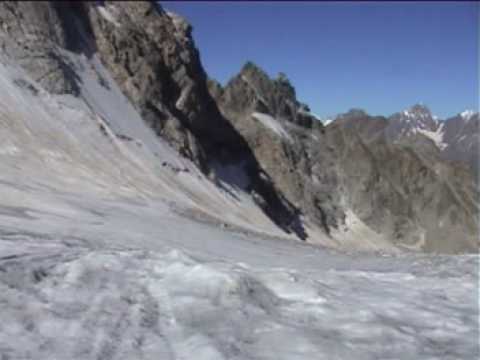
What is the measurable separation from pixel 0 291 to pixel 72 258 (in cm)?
164

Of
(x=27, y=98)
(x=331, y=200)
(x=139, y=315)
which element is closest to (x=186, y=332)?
(x=139, y=315)

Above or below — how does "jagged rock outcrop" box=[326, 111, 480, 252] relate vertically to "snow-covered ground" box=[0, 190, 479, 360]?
above

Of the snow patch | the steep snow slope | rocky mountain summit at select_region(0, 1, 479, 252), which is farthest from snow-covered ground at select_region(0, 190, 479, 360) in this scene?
the snow patch

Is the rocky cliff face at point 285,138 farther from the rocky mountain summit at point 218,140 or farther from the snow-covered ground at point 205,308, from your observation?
the snow-covered ground at point 205,308

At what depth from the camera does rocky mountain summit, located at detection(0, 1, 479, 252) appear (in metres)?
32.0

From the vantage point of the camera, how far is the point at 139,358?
5.71 meters

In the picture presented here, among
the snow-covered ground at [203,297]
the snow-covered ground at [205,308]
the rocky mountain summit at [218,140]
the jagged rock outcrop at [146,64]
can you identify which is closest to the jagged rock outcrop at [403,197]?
the rocky mountain summit at [218,140]

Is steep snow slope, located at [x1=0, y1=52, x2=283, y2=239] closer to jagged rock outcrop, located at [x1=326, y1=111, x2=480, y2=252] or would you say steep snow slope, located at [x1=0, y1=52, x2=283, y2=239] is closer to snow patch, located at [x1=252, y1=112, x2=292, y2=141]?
snow patch, located at [x1=252, y1=112, x2=292, y2=141]

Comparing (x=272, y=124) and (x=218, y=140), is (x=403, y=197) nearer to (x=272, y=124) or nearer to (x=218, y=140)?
(x=272, y=124)

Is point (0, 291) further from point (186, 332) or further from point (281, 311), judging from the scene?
point (281, 311)

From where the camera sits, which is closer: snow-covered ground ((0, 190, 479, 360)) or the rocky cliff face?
snow-covered ground ((0, 190, 479, 360))

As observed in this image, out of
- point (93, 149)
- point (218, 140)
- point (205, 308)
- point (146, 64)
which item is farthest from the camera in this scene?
point (218, 140)

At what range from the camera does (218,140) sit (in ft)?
180

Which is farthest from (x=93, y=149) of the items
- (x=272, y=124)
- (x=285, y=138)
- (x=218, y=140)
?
(x=272, y=124)
